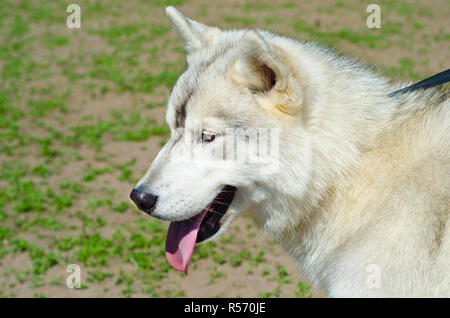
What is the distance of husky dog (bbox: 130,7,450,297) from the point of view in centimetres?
287

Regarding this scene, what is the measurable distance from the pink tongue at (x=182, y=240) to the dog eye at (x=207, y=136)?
0.49m

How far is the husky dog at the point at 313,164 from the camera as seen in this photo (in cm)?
287

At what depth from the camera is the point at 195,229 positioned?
341 cm

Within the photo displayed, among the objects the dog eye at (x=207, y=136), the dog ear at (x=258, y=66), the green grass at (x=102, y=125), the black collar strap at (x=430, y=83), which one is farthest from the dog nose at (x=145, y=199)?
the green grass at (x=102, y=125)

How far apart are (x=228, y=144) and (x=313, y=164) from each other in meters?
0.55

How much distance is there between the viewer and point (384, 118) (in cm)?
319

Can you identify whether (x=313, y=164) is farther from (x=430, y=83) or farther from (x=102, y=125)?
(x=102, y=125)

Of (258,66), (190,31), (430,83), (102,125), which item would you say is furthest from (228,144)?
(102,125)

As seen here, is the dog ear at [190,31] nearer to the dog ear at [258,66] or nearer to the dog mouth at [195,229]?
the dog ear at [258,66]

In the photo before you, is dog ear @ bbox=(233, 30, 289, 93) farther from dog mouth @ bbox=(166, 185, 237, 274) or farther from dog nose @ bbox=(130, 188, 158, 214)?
dog nose @ bbox=(130, 188, 158, 214)
